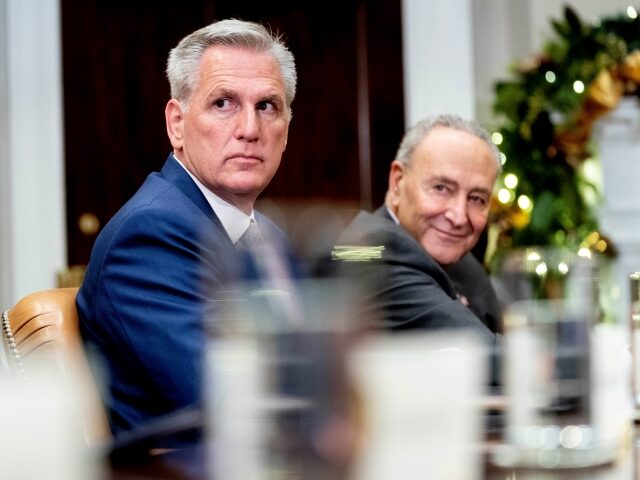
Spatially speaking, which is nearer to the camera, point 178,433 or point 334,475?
point 334,475

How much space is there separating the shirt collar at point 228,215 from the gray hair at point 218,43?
17cm

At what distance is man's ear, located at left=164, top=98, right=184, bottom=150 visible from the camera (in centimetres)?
204

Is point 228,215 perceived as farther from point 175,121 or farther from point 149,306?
point 149,306

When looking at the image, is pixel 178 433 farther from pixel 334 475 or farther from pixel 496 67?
pixel 496 67

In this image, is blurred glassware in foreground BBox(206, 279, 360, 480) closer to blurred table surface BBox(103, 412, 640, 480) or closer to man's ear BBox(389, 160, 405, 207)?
blurred table surface BBox(103, 412, 640, 480)

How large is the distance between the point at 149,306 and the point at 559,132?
270 cm

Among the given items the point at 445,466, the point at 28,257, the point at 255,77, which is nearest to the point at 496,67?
the point at 28,257

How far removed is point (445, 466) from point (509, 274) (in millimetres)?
344

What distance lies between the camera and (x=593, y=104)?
3.84 m

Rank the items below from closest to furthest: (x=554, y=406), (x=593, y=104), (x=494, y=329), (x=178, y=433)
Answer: (x=554, y=406)
(x=178, y=433)
(x=494, y=329)
(x=593, y=104)

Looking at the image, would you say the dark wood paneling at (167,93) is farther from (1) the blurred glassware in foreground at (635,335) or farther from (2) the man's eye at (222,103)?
(1) the blurred glassware in foreground at (635,335)

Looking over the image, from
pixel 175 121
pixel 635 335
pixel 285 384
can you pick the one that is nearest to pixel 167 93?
pixel 175 121

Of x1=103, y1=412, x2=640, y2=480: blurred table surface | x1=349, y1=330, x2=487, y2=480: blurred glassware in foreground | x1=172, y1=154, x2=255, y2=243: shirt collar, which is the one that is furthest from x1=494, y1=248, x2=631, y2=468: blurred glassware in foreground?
x1=172, y1=154, x2=255, y2=243: shirt collar

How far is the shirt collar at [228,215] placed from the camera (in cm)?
192
